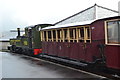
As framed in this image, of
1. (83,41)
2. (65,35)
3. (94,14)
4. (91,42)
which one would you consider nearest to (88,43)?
(91,42)

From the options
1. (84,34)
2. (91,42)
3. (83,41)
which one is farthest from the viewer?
(83,41)

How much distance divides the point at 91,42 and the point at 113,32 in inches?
67.5

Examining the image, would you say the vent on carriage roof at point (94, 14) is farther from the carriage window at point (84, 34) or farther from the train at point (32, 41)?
the carriage window at point (84, 34)

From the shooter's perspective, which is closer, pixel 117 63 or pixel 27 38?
pixel 117 63

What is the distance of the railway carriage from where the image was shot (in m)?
8.97

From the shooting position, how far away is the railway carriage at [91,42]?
897 cm

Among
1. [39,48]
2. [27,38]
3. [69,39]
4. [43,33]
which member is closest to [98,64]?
[69,39]

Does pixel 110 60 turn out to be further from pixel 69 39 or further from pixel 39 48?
pixel 39 48

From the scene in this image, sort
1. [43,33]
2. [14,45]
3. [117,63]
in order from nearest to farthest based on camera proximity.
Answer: [117,63], [43,33], [14,45]

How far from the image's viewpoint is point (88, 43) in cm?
1078

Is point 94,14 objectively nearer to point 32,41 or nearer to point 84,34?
point 32,41

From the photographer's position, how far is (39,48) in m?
18.8

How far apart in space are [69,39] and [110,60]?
4.33 meters

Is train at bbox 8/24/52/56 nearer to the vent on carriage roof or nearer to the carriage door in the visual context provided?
the vent on carriage roof
